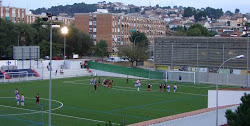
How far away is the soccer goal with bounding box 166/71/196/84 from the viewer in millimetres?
61969


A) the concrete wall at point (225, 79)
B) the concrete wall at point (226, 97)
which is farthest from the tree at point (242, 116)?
the concrete wall at point (225, 79)

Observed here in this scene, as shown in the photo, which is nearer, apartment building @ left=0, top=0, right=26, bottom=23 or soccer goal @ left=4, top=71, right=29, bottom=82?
soccer goal @ left=4, top=71, right=29, bottom=82

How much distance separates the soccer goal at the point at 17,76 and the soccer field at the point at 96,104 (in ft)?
12.8

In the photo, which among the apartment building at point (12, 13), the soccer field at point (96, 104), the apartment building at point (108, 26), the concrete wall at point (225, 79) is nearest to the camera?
the soccer field at point (96, 104)

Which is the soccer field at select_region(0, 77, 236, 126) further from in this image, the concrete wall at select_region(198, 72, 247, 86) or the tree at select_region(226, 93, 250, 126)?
the tree at select_region(226, 93, 250, 126)

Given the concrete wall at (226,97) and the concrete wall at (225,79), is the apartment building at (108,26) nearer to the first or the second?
the concrete wall at (225,79)

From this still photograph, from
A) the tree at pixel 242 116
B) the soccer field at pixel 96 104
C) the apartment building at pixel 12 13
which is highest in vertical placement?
the apartment building at pixel 12 13

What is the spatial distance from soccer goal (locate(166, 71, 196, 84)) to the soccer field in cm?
547

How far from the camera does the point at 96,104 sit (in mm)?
37906

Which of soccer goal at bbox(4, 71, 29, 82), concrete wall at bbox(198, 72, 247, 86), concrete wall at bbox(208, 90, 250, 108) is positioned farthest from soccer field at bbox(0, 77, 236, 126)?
concrete wall at bbox(198, 72, 247, 86)

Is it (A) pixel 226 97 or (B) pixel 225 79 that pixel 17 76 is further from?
(A) pixel 226 97

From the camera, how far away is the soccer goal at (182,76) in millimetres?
61969

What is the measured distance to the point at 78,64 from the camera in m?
74.3

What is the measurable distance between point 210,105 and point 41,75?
39122 millimetres
